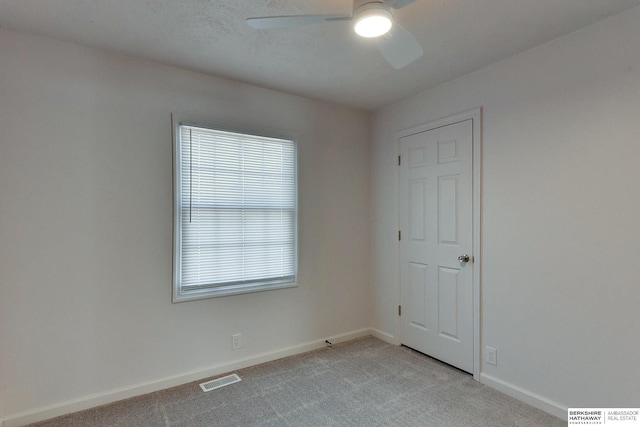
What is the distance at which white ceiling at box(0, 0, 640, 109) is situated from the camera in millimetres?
1773

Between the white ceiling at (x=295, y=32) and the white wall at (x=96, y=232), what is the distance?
0.73 ft

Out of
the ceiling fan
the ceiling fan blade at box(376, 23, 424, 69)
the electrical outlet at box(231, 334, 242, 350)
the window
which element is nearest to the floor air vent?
the electrical outlet at box(231, 334, 242, 350)

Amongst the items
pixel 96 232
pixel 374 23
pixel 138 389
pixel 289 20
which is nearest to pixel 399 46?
pixel 374 23

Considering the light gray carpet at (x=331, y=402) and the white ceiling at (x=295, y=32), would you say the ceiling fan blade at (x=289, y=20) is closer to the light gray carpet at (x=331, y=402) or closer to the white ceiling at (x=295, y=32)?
the white ceiling at (x=295, y=32)

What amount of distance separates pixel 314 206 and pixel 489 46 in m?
1.90

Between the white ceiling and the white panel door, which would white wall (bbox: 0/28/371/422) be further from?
the white panel door

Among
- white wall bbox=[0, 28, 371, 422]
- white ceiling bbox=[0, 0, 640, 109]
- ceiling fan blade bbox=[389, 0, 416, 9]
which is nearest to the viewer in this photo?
ceiling fan blade bbox=[389, 0, 416, 9]

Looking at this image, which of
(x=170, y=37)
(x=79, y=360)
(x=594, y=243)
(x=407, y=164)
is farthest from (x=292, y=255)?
(x=594, y=243)

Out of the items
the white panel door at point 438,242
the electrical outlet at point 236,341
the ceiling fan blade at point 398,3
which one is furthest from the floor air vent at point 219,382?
the ceiling fan blade at point 398,3

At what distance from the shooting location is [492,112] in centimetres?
247

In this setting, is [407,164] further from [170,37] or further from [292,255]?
[170,37]

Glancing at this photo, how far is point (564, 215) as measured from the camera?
2.09 metres

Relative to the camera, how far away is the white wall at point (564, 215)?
1845 millimetres

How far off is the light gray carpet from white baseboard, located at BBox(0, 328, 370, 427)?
47mm
